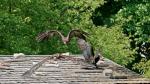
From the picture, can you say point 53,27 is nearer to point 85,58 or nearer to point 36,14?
point 36,14

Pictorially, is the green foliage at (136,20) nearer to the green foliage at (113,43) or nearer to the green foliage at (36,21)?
the green foliage at (113,43)

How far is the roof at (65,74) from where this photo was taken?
11359mm

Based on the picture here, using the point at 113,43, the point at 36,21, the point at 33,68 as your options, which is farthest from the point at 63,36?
the point at 113,43

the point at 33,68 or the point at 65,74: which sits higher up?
the point at 33,68

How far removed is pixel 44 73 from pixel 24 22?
487 inches

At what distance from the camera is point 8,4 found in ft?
82.1

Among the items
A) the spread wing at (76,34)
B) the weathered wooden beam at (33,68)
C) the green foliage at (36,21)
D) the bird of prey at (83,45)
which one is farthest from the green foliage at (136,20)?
the weathered wooden beam at (33,68)

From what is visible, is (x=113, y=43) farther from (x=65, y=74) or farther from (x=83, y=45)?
(x=65, y=74)

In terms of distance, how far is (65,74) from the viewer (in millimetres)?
11906

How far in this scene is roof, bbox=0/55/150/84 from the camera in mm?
11359

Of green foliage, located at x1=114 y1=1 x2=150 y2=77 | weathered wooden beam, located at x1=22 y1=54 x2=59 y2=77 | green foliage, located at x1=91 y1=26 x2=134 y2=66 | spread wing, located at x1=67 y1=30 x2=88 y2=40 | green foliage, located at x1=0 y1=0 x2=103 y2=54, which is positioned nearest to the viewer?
weathered wooden beam, located at x1=22 y1=54 x2=59 y2=77

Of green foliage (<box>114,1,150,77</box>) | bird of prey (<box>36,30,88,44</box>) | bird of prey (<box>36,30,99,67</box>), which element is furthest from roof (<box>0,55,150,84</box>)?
green foliage (<box>114,1,150,77</box>)

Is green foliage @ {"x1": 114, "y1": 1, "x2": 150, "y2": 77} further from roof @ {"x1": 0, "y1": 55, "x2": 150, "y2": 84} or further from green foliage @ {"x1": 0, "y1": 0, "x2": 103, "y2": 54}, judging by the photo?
roof @ {"x1": 0, "y1": 55, "x2": 150, "y2": 84}

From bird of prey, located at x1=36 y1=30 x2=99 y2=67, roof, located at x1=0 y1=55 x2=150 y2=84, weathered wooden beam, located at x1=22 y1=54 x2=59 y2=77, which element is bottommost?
roof, located at x1=0 y1=55 x2=150 y2=84
